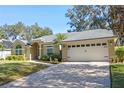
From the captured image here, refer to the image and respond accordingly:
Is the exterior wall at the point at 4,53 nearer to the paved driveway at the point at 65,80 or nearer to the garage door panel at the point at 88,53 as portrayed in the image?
the garage door panel at the point at 88,53

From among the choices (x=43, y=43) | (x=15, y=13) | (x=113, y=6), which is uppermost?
(x=15, y=13)

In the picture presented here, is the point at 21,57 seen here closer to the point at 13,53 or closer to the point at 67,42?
the point at 13,53

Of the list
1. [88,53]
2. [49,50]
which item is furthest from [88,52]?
[49,50]

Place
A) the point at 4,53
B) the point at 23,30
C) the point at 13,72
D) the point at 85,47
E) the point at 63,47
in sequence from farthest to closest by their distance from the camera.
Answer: the point at 23,30 → the point at 4,53 → the point at 63,47 → the point at 85,47 → the point at 13,72

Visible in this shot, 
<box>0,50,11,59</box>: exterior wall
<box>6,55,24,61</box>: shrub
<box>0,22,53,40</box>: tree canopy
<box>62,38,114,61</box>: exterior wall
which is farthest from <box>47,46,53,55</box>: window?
<box>0,22,53,40</box>: tree canopy

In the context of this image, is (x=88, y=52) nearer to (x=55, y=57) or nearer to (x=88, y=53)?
(x=88, y=53)

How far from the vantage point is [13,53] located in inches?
1334

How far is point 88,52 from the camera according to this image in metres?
27.0

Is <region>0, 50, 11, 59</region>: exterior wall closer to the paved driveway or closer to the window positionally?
the window

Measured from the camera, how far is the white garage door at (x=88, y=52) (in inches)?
1031

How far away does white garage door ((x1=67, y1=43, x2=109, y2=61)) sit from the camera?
1031 inches
